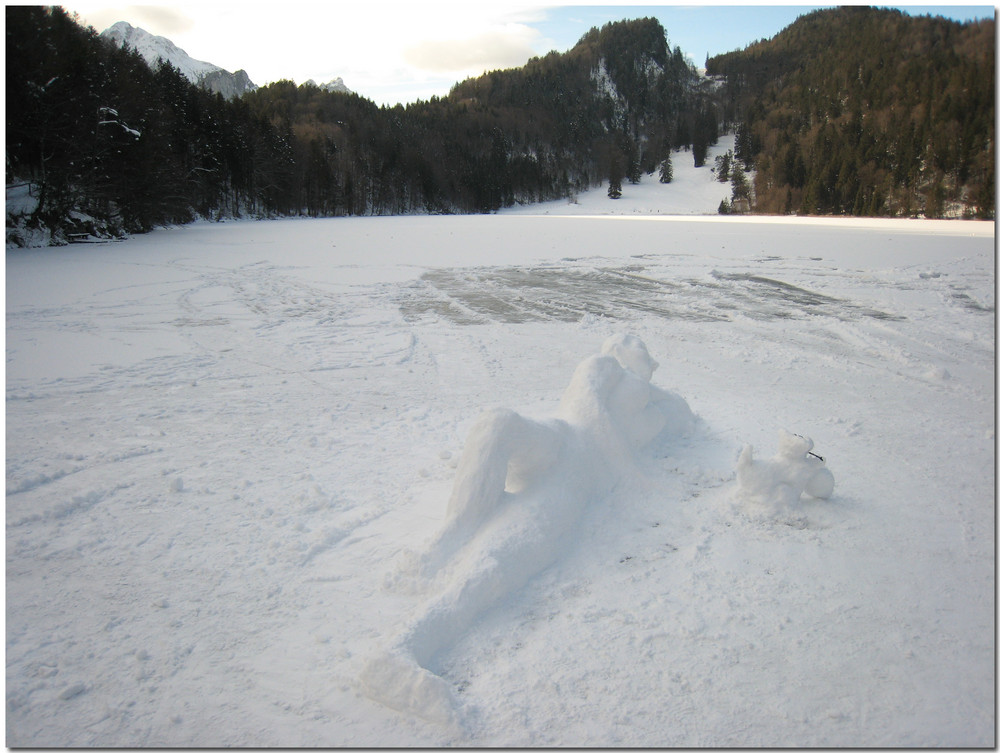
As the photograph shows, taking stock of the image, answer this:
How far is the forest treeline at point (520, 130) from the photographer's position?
22.2 meters

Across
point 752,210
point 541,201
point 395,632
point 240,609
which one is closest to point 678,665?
point 395,632

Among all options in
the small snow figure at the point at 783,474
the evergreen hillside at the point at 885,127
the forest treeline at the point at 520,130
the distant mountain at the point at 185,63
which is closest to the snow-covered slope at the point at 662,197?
the forest treeline at the point at 520,130

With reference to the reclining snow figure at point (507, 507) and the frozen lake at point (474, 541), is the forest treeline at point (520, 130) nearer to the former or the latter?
the frozen lake at point (474, 541)

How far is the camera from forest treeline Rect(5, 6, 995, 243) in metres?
22.2

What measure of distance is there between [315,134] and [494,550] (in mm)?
68115

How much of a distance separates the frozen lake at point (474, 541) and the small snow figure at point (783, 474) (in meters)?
0.11

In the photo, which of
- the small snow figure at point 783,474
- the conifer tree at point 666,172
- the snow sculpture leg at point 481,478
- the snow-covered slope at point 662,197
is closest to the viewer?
the snow sculpture leg at point 481,478

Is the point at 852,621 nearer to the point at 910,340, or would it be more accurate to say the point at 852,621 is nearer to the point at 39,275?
the point at 910,340

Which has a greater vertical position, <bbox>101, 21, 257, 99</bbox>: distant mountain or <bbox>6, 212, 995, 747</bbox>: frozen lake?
<bbox>101, 21, 257, 99</bbox>: distant mountain

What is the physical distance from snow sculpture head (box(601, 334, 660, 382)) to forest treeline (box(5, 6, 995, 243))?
23.9 meters

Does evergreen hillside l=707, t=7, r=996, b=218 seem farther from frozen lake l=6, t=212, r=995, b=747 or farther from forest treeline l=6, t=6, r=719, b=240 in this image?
frozen lake l=6, t=212, r=995, b=747

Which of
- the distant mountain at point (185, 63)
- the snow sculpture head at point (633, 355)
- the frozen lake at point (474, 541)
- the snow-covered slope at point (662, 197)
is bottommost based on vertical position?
the frozen lake at point (474, 541)

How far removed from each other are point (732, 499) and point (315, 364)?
5.10 metres

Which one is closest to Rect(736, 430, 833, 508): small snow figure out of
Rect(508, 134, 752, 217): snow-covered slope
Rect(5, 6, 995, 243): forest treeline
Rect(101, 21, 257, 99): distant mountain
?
Rect(5, 6, 995, 243): forest treeline
